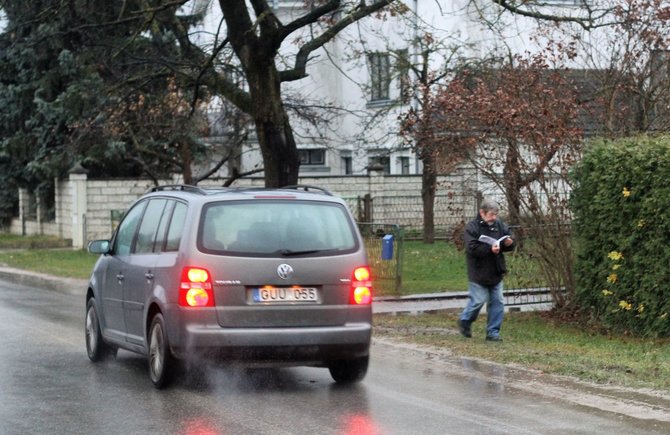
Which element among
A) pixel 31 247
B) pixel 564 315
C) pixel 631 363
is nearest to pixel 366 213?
pixel 31 247

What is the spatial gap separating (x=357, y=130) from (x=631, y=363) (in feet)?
117

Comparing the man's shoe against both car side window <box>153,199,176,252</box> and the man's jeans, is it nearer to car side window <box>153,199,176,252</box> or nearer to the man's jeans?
the man's jeans

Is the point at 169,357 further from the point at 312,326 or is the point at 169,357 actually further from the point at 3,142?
the point at 3,142

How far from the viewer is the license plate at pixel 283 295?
1045 centimetres

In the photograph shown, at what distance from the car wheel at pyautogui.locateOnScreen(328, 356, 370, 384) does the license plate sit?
831mm

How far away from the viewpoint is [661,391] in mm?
10320

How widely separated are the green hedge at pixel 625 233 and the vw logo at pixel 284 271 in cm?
550

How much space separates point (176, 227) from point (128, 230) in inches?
60.1

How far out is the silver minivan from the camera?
10344 millimetres

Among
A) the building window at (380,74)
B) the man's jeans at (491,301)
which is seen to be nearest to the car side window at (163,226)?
the man's jeans at (491,301)

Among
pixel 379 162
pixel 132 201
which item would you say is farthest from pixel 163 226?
pixel 379 162

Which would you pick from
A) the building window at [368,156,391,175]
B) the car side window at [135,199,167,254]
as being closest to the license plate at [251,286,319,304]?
the car side window at [135,199,167,254]

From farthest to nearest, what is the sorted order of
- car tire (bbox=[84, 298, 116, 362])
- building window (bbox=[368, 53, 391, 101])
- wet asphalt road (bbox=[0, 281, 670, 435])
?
building window (bbox=[368, 53, 391, 101]) < car tire (bbox=[84, 298, 116, 362]) < wet asphalt road (bbox=[0, 281, 670, 435])

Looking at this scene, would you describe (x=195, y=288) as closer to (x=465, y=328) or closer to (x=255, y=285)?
(x=255, y=285)
